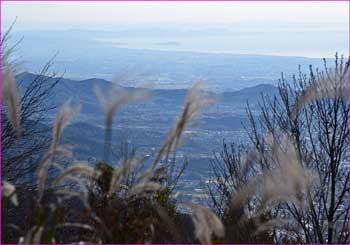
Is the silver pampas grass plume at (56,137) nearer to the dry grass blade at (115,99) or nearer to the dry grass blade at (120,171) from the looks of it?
the dry grass blade at (115,99)

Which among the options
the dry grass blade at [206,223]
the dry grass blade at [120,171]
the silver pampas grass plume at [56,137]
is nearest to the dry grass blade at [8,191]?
the silver pampas grass plume at [56,137]

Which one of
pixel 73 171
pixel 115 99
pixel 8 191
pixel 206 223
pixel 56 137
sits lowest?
pixel 206 223

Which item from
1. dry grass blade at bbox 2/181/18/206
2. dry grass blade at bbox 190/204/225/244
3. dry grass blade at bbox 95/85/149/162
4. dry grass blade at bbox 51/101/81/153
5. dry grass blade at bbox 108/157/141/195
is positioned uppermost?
dry grass blade at bbox 95/85/149/162

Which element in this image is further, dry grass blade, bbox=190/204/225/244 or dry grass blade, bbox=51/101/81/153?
dry grass blade, bbox=51/101/81/153

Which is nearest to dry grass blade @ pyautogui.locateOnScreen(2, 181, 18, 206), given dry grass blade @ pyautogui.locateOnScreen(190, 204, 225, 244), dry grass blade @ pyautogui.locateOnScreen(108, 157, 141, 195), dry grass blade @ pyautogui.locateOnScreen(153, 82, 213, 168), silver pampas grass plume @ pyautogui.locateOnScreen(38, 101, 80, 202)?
silver pampas grass plume @ pyautogui.locateOnScreen(38, 101, 80, 202)

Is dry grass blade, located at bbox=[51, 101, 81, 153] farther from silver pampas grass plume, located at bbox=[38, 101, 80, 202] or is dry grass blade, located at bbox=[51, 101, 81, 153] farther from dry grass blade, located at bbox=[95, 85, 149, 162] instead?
dry grass blade, located at bbox=[95, 85, 149, 162]

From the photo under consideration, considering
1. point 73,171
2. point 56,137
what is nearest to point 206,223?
point 73,171

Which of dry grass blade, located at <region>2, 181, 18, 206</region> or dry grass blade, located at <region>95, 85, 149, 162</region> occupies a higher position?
dry grass blade, located at <region>95, 85, 149, 162</region>

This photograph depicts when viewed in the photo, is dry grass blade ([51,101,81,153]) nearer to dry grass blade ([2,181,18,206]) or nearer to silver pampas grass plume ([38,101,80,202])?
silver pampas grass plume ([38,101,80,202])

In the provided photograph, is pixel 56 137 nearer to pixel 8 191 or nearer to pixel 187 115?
pixel 8 191
